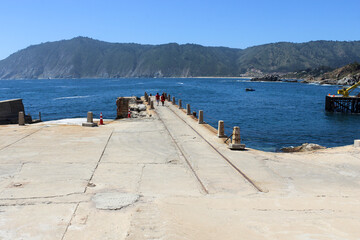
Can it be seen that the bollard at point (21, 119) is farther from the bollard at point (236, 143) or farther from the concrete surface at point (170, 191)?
the bollard at point (236, 143)

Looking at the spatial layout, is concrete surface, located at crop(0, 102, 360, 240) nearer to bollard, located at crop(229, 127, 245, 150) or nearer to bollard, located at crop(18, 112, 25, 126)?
bollard, located at crop(229, 127, 245, 150)

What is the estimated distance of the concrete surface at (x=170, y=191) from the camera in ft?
22.9

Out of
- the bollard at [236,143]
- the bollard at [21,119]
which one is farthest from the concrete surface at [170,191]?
the bollard at [21,119]

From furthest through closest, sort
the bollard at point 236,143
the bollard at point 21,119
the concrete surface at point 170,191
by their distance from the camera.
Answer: the bollard at point 21,119
the bollard at point 236,143
the concrete surface at point 170,191

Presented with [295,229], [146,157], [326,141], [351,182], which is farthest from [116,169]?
[326,141]

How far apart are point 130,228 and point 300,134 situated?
100ft

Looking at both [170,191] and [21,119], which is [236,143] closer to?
[170,191]

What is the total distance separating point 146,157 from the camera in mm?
13359

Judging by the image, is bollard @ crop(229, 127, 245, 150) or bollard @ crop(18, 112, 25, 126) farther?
bollard @ crop(18, 112, 25, 126)

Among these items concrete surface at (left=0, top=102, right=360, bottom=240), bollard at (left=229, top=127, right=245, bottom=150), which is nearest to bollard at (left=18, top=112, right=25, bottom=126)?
concrete surface at (left=0, top=102, right=360, bottom=240)

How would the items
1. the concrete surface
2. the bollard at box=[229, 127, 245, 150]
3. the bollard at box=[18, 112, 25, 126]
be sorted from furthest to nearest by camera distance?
the bollard at box=[18, 112, 25, 126] → the bollard at box=[229, 127, 245, 150] → the concrete surface

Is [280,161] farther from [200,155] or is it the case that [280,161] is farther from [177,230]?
[177,230]

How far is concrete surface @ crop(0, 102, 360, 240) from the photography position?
698 centimetres

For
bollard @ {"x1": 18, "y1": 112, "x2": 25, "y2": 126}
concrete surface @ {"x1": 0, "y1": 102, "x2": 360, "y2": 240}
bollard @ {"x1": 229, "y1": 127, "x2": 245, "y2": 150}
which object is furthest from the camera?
bollard @ {"x1": 18, "y1": 112, "x2": 25, "y2": 126}
